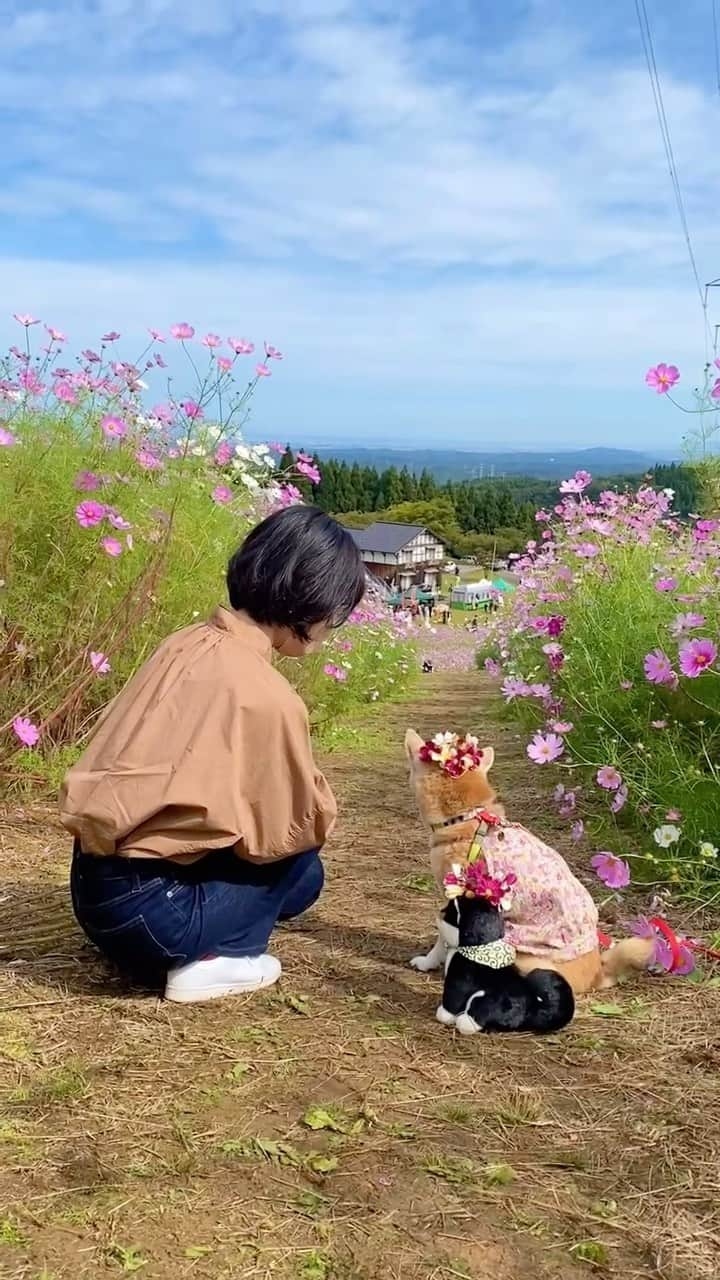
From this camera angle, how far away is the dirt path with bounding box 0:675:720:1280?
1.44m

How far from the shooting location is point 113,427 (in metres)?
3.82

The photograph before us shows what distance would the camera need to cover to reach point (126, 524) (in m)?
3.50

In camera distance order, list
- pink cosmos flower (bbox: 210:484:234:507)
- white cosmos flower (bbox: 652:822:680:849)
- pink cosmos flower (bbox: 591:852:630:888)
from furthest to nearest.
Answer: pink cosmos flower (bbox: 210:484:234:507), white cosmos flower (bbox: 652:822:680:849), pink cosmos flower (bbox: 591:852:630:888)

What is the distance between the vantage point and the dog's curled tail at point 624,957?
7.57 feet

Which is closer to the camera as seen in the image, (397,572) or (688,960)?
(688,960)

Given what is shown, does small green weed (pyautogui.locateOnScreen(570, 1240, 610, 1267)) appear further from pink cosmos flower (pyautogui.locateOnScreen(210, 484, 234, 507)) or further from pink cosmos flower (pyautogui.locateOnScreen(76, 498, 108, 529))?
pink cosmos flower (pyautogui.locateOnScreen(210, 484, 234, 507))

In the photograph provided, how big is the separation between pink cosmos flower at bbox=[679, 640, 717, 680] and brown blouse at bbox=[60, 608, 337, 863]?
1.22 meters

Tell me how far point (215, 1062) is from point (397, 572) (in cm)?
3496

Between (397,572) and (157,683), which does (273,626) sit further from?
(397,572)

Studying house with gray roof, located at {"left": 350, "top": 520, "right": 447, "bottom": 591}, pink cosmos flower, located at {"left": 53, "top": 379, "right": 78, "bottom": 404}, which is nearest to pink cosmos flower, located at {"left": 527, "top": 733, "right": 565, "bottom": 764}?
pink cosmos flower, located at {"left": 53, "top": 379, "right": 78, "bottom": 404}

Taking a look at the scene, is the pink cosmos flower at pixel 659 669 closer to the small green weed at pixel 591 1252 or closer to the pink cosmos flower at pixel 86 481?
the small green weed at pixel 591 1252

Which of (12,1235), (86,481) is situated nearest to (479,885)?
(12,1235)

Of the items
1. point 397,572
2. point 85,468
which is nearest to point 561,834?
point 85,468

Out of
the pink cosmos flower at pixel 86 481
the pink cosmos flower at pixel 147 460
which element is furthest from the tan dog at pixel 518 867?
the pink cosmos flower at pixel 147 460
